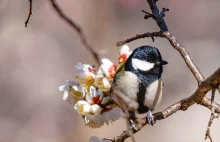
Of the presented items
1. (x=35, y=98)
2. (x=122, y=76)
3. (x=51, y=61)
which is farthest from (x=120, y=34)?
(x=122, y=76)

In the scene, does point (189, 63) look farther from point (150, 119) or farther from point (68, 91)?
point (68, 91)

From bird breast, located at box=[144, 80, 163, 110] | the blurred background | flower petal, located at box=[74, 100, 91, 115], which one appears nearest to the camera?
flower petal, located at box=[74, 100, 91, 115]

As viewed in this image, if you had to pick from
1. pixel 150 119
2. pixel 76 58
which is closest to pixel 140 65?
pixel 150 119

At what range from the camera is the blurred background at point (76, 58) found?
2762 mm

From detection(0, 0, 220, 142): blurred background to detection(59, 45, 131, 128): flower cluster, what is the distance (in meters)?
1.66

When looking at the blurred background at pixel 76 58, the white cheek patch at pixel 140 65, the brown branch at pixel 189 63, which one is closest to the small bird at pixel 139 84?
the white cheek patch at pixel 140 65

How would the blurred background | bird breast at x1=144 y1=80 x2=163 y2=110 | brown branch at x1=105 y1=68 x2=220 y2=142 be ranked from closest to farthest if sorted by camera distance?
brown branch at x1=105 y1=68 x2=220 y2=142 → bird breast at x1=144 y1=80 x2=163 y2=110 → the blurred background

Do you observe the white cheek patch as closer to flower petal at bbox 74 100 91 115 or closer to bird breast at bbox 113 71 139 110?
bird breast at bbox 113 71 139 110

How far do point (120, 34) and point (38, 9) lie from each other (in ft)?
1.68

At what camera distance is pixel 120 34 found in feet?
10.4

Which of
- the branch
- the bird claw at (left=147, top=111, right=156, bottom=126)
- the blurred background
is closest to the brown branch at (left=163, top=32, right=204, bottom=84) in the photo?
the branch

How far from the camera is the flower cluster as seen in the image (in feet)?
3.25

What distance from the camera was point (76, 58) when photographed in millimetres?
3092

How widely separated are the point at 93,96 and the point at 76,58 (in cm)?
212
